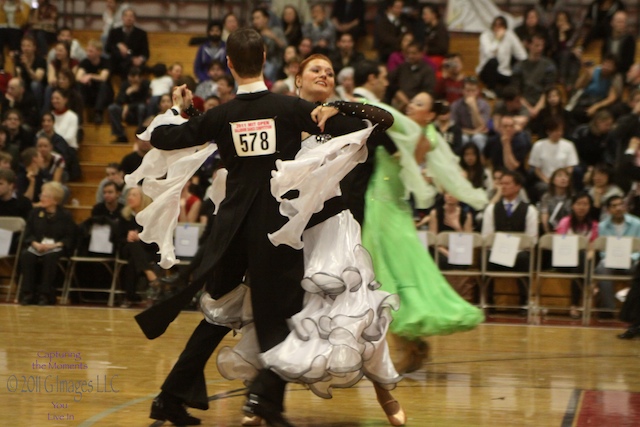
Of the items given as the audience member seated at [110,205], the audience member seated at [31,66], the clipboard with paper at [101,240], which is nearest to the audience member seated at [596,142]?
the audience member seated at [110,205]

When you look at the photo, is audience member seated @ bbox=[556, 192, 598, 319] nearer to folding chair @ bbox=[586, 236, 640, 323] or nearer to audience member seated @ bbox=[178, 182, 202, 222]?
folding chair @ bbox=[586, 236, 640, 323]

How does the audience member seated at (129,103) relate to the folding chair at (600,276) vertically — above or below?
above

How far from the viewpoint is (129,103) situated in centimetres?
1361

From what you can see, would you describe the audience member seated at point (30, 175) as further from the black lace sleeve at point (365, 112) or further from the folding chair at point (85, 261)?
the black lace sleeve at point (365, 112)

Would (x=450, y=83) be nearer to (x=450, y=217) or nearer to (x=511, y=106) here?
(x=511, y=106)

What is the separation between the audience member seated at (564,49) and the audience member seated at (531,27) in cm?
13

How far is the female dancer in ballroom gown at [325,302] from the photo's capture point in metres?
4.51

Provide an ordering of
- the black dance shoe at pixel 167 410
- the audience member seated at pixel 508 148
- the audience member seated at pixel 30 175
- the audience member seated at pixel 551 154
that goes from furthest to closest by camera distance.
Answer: the audience member seated at pixel 30 175 < the audience member seated at pixel 508 148 < the audience member seated at pixel 551 154 < the black dance shoe at pixel 167 410

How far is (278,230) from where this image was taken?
456cm

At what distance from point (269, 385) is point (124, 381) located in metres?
1.81

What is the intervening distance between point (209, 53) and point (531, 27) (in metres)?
4.31

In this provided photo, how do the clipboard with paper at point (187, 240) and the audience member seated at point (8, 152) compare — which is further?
the audience member seated at point (8, 152)

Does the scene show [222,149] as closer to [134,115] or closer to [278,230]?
[278,230]

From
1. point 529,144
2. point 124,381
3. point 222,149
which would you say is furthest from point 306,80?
point 529,144
